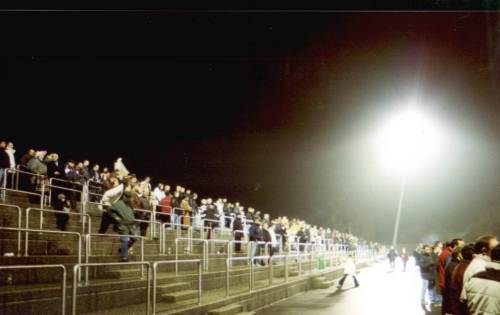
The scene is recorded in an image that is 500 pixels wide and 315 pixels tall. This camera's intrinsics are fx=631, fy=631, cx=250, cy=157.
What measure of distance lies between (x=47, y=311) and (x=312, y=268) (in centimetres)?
2100

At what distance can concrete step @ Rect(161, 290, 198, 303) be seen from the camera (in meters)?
12.1

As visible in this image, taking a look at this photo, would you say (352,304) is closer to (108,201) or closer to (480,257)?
(108,201)

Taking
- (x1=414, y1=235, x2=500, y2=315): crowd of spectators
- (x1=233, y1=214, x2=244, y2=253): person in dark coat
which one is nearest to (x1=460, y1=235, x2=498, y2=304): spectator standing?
(x1=414, y1=235, x2=500, y2=315): crowd of spectators

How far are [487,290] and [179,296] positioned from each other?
714cm

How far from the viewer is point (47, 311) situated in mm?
8133

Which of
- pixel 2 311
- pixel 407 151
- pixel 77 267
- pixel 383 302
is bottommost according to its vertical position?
pixel 383 302

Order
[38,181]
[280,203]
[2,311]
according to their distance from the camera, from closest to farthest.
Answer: [2,311], [38,181], [280,203]

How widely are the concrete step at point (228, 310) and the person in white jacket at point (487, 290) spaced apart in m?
6.77

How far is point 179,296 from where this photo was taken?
1241 centimetres

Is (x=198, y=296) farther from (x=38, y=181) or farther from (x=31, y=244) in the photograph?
(x=38, y=181)

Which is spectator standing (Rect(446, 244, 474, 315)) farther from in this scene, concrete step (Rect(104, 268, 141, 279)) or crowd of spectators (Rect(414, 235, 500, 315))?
concrete step (Rect(104, 268, 141, 279))

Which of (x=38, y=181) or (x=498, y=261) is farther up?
(x=38, y=181)

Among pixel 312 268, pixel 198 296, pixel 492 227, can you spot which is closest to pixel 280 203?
pixel 492 227

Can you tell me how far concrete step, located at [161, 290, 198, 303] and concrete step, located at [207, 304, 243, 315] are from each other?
605 mm
